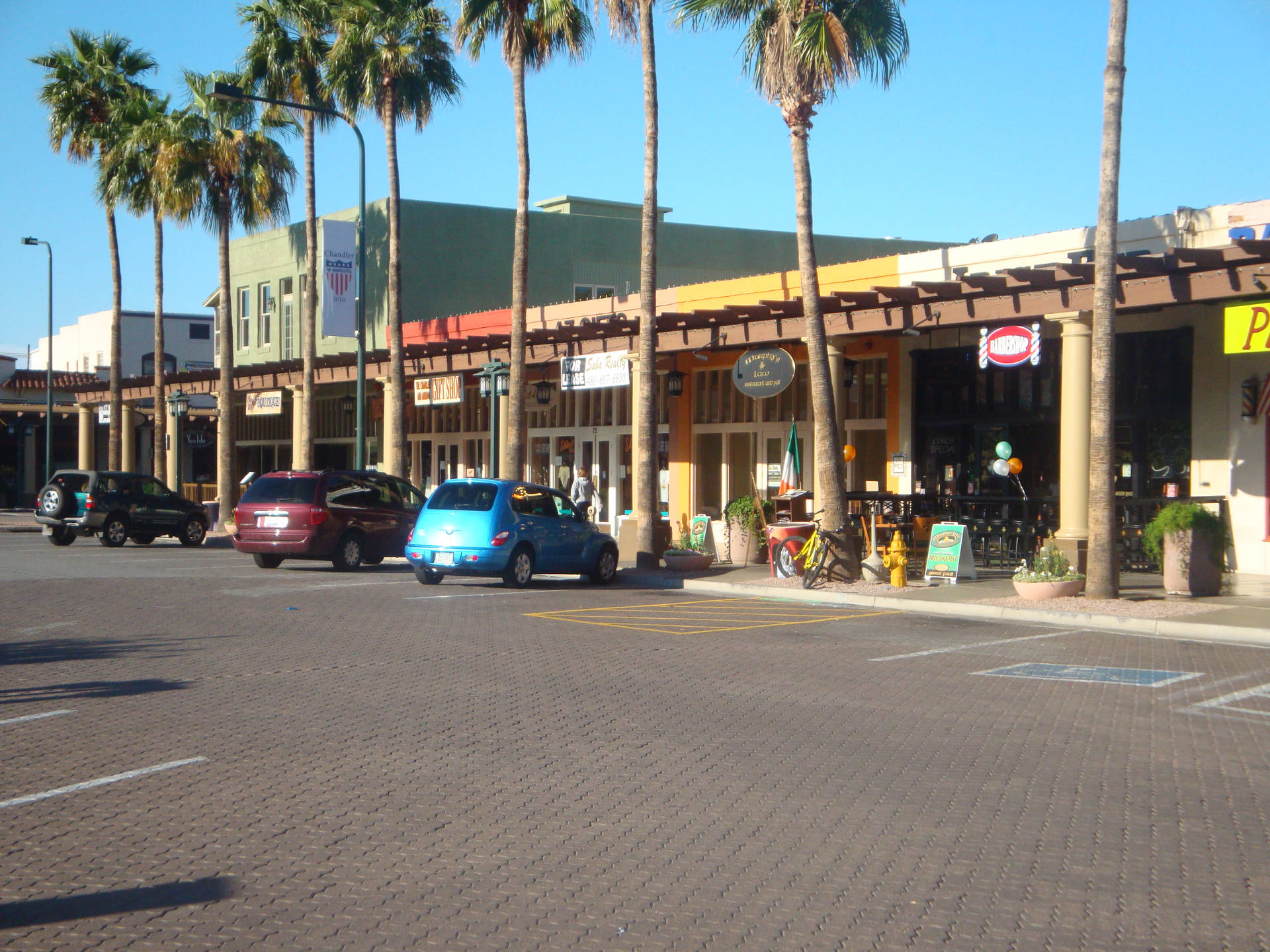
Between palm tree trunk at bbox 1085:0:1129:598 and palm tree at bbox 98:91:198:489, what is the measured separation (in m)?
23.8

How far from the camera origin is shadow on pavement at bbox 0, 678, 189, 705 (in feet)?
30.8

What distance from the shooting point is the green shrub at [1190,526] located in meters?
16.8

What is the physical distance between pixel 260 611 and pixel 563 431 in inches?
674

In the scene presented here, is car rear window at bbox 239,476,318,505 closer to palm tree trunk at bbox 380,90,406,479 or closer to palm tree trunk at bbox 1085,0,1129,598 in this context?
palm tree trunk at bbox 380,90,406,479

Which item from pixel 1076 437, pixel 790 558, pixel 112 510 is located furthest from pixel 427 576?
pixel 112 510

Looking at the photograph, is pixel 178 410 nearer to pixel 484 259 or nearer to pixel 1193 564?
pixel 484 259

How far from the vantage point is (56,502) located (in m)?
27.8

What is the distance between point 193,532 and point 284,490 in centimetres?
955

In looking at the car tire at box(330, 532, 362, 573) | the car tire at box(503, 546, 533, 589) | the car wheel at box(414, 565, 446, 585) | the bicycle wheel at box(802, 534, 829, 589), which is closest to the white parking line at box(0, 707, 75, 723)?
the car tire at box(503, 546, 533, 589)

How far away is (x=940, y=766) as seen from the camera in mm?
7438

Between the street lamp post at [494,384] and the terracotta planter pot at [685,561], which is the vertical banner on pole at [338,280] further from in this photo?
the terracotta planter pot at [685,561]

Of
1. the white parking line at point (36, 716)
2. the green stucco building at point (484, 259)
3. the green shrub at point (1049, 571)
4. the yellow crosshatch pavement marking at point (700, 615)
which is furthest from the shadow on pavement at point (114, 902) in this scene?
the green stucco building at point (484, 259)

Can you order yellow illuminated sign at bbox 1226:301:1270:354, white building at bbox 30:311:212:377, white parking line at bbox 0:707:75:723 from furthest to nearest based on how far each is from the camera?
white building at bbox 30:311:212:377 < yellow illuminated sign at bbox 1226:301:1270:354 < white parking line at bbox 0:707:75:723

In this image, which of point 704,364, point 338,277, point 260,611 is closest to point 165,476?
point 338,277
